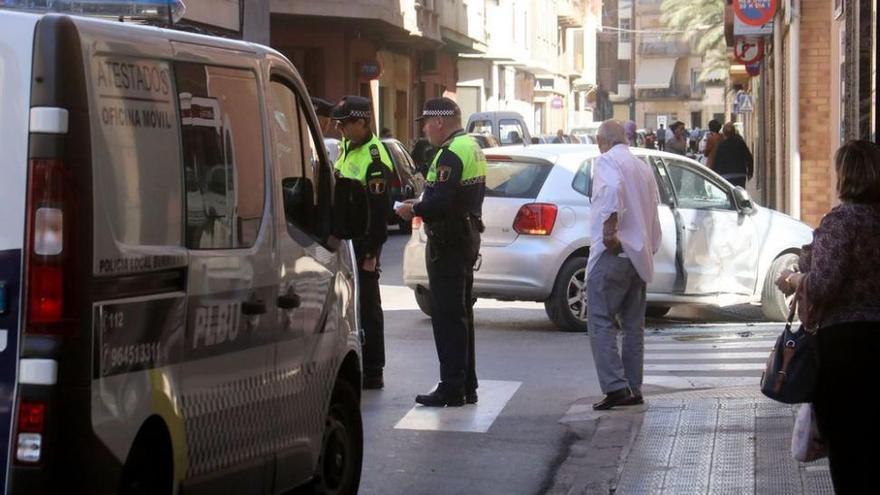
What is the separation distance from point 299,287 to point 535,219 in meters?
7.80

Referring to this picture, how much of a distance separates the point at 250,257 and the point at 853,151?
2.28 metres

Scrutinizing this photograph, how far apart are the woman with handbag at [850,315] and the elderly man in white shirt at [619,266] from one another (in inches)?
148

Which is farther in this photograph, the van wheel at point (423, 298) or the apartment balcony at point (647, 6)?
the apartment balcony at point (647, 6)

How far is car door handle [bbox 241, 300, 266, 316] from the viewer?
19.0 feet

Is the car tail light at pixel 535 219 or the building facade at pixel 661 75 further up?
the building facade at pixel 661 75

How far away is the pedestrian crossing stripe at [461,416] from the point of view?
9.58m

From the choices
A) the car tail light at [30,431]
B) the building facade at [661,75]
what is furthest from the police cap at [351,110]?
the building facade at [661,75]

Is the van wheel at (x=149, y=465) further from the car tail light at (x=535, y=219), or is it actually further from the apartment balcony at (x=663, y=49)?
the apartment balcony at (x=663, y=49)

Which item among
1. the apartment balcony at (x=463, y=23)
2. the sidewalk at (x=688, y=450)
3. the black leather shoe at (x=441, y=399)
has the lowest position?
the sidewalk at (x=688, y=450)

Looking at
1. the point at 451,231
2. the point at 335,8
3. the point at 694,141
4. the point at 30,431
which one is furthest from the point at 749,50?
the point at 694,141

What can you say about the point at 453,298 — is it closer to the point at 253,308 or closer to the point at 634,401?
the point at 634,401

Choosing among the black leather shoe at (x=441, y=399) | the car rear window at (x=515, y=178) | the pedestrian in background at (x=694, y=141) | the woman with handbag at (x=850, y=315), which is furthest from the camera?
the pedestrian in background at (x=694, y=141)

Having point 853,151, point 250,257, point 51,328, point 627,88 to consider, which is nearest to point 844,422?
point 853,151

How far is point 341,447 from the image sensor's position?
7176 millimetres
